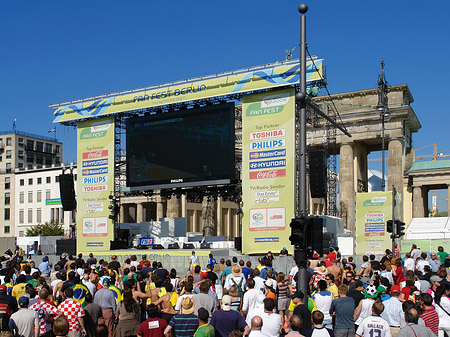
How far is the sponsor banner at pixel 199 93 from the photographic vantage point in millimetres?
30281

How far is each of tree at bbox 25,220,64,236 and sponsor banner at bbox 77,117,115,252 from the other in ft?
115

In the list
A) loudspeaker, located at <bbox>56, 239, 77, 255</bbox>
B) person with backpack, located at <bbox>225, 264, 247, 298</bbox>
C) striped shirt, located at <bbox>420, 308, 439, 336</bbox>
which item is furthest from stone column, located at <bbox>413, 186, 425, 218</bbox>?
striped shirt, located at <bbox>420, 308, 439, 336</bbox>

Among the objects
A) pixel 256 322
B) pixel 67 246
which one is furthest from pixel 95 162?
pixel 256 322

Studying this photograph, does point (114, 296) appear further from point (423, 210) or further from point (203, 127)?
point (423, 210)

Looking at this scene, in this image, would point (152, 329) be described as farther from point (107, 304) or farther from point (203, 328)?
point (107, 304)

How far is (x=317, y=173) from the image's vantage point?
32.3m

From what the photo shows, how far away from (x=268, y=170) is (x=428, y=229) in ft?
46.5

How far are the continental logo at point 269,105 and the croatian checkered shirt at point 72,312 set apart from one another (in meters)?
22.9

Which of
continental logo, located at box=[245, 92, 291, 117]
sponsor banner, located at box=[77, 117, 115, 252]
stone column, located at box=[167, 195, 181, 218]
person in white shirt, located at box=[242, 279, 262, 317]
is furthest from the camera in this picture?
stone column, located at box=[167, 195, 181, 218]

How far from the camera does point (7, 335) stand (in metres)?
6.76

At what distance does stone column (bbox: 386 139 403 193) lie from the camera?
5134 cm

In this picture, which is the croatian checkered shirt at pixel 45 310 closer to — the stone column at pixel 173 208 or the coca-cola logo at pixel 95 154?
the coca-cola logo at pixel 95 154

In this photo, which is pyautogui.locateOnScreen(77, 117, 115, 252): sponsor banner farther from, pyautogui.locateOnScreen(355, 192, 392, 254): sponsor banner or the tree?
the tree

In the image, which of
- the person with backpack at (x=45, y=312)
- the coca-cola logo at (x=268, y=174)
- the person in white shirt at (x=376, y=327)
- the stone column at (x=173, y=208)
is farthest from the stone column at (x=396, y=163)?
the person with backpack at (x=45, y=312)
